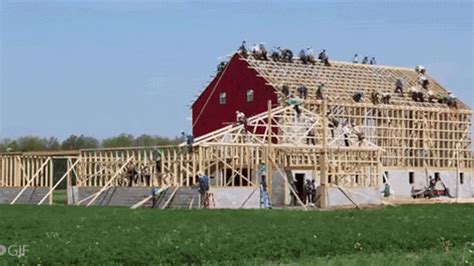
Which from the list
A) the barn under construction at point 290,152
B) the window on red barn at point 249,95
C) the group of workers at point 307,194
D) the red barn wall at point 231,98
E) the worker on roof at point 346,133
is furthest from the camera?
the window on red barn at point 249,95

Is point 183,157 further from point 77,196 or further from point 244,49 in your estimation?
point 244,49

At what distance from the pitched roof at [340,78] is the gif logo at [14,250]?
39.4 m

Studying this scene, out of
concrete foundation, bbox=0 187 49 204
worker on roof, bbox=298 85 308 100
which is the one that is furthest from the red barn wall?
concrete foundation, bbox=0 187 49 204

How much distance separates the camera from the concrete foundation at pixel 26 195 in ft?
165

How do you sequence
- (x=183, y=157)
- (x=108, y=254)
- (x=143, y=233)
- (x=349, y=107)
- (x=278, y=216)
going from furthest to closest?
(x=349, y=107), (x=183, y=157), (x=278, y=216), (x=143, y=233), (x=108, y=254)

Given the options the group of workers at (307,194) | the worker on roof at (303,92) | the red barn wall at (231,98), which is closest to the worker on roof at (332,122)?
the worker on roof at (303,92)

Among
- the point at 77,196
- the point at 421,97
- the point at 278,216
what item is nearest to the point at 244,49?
the point at 421,97

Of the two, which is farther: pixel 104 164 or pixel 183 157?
pixel 104 164

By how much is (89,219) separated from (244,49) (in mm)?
34249

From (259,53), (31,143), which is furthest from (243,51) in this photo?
(31,143)

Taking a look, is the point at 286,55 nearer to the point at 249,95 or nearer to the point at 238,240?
the point at 249,95

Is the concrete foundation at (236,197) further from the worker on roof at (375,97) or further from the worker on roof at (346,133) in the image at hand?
Answer: the worker on roof at (375,97)

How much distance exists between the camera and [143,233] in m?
22.0

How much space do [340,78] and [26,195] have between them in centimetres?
2220
